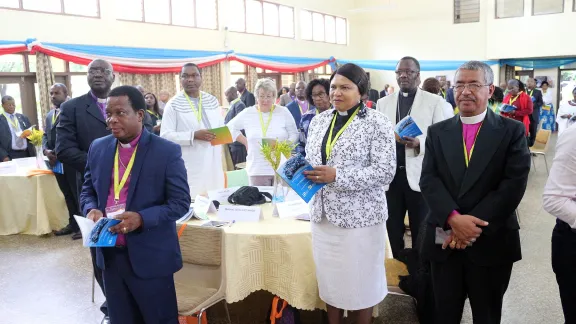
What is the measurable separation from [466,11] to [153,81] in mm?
12869

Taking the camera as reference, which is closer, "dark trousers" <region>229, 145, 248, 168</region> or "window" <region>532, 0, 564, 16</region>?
"dark trousers" <region>229, 145, 248, 168</region>

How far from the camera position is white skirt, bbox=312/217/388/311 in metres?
2.41

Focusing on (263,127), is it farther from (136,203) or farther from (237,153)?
(237,153)

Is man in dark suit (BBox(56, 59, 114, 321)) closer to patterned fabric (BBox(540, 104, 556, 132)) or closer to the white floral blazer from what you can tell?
the white floral blazer

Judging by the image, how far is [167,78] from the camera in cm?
1233

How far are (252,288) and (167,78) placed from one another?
10.3m

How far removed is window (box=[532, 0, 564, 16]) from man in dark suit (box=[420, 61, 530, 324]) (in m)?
17.0

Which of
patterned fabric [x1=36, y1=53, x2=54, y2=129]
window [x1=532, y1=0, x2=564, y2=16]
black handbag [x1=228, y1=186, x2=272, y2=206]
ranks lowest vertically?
black handbag [x1=228, y1=186, x2=272, y2=206]

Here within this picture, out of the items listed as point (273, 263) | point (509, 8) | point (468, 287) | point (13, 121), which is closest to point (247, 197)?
point (273, 263)

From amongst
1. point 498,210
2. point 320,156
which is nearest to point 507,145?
point 498,210

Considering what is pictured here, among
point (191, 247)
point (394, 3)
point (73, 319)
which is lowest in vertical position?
point (73, 319)

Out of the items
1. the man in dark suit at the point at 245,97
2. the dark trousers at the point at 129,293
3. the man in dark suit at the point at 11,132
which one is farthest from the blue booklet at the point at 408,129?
the man in dark suit at the point at 11,132

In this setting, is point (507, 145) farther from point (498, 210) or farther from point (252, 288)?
point (252, 288)

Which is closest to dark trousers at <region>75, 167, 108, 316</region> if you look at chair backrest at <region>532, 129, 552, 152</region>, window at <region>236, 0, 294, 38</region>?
chair backrest at <region>532, 129, 552, 152</region>
